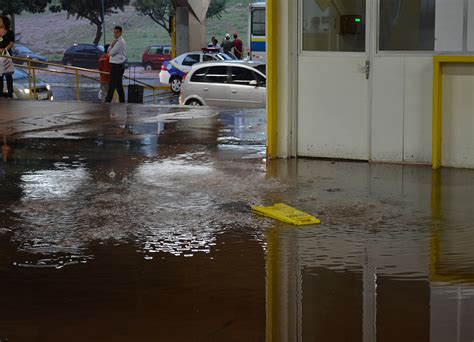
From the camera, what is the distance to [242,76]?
2327cm

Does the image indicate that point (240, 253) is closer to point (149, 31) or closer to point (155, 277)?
point (155, 277)

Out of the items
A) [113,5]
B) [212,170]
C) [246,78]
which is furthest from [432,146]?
[113,5]

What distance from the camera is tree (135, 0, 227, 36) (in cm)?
5947

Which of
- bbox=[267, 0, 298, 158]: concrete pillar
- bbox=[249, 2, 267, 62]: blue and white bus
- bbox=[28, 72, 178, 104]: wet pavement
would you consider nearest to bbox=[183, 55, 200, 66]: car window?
bbox=[28, 72, 178, 104]: wet pavement

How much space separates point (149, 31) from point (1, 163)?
169ft

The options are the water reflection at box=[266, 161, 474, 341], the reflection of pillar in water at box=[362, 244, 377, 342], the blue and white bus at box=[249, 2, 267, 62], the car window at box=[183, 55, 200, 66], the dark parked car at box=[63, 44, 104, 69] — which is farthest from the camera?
the dark parked car at box=[63, 44, 104, 69]

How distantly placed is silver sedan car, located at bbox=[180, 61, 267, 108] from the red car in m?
26.2

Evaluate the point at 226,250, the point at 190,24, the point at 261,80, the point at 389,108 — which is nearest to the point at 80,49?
the point at 190,24

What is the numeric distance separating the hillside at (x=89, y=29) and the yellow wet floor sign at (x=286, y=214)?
51.4m

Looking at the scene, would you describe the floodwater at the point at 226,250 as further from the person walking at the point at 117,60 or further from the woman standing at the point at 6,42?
the woman standing at the point at 6,42

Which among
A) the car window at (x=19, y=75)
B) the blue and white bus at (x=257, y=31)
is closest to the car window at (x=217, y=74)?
the car window at (x=19, y=75)

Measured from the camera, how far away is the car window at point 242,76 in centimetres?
2319

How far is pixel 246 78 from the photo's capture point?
76.1 ft

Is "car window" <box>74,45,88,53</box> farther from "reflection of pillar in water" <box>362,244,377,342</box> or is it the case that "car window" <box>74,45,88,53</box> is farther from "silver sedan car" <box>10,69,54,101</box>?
"reflection of pillar in water" <box>362,244,377,342</box>
